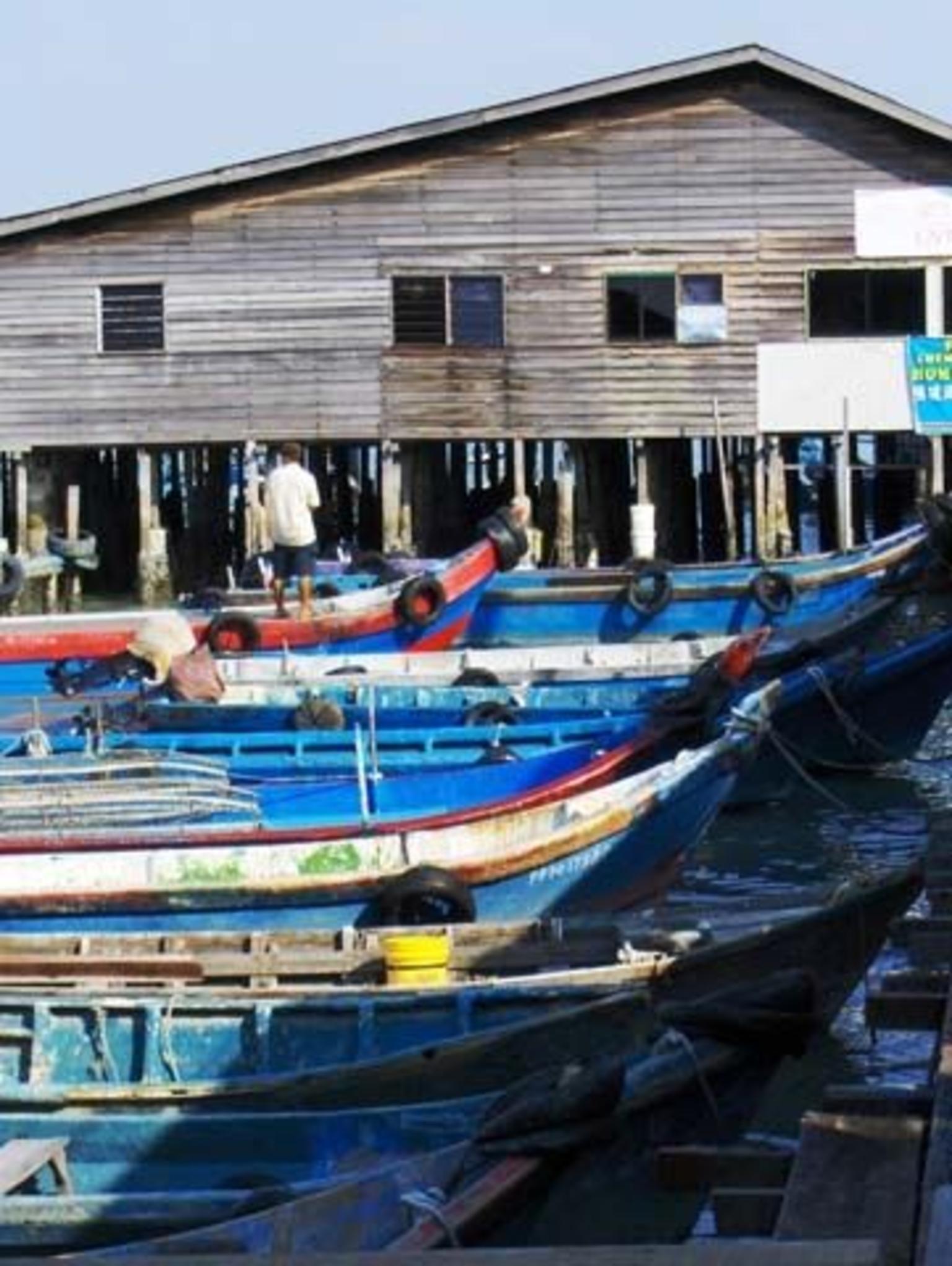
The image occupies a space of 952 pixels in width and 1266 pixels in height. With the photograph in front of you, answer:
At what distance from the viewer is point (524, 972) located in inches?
398

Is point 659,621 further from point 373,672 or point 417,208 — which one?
point 417,208

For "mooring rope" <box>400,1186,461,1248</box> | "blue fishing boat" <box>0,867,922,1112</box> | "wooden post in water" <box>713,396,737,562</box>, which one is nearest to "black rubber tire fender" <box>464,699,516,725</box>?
"blue fishing boat" <box>0,867,922,1112</box>

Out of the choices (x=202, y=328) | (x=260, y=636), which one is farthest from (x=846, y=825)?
(x=202, y=328)

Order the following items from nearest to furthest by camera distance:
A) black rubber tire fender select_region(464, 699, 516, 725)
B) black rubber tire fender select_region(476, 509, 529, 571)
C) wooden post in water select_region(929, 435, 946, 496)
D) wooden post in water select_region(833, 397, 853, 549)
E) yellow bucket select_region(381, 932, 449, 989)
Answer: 1. yellow bucket select_region(381, 932, 449, 989)
2. black rubber tire fender select_region(464, 699, 516, 725)
3. black rubber tire fender select_region(476, 509, 529, 571)
4. wooden post in water select_region(833, 397, 853, 549)
5. wooden post in water select_region(929, 435, 946, 496)

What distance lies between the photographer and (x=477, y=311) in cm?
2989

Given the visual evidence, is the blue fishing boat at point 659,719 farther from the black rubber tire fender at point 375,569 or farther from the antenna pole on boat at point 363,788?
the black rubber tire fender at point 375,569

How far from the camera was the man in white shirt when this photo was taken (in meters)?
21.6

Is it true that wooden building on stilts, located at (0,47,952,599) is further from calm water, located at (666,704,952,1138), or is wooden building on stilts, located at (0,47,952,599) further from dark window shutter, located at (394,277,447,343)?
calm water, located at (666,704,952,1138)

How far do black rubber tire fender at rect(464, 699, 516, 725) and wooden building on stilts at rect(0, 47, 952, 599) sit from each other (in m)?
13.0

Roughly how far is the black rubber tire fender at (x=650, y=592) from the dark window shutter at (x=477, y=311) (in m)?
7.89

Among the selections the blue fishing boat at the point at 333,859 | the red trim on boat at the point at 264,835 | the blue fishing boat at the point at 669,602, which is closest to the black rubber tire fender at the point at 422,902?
the blue fishing boat at the point at 333,859

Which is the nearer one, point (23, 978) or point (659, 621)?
point (23, 978)

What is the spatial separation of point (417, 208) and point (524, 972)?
2047 cm

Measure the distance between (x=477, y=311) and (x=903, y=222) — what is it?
434cm
